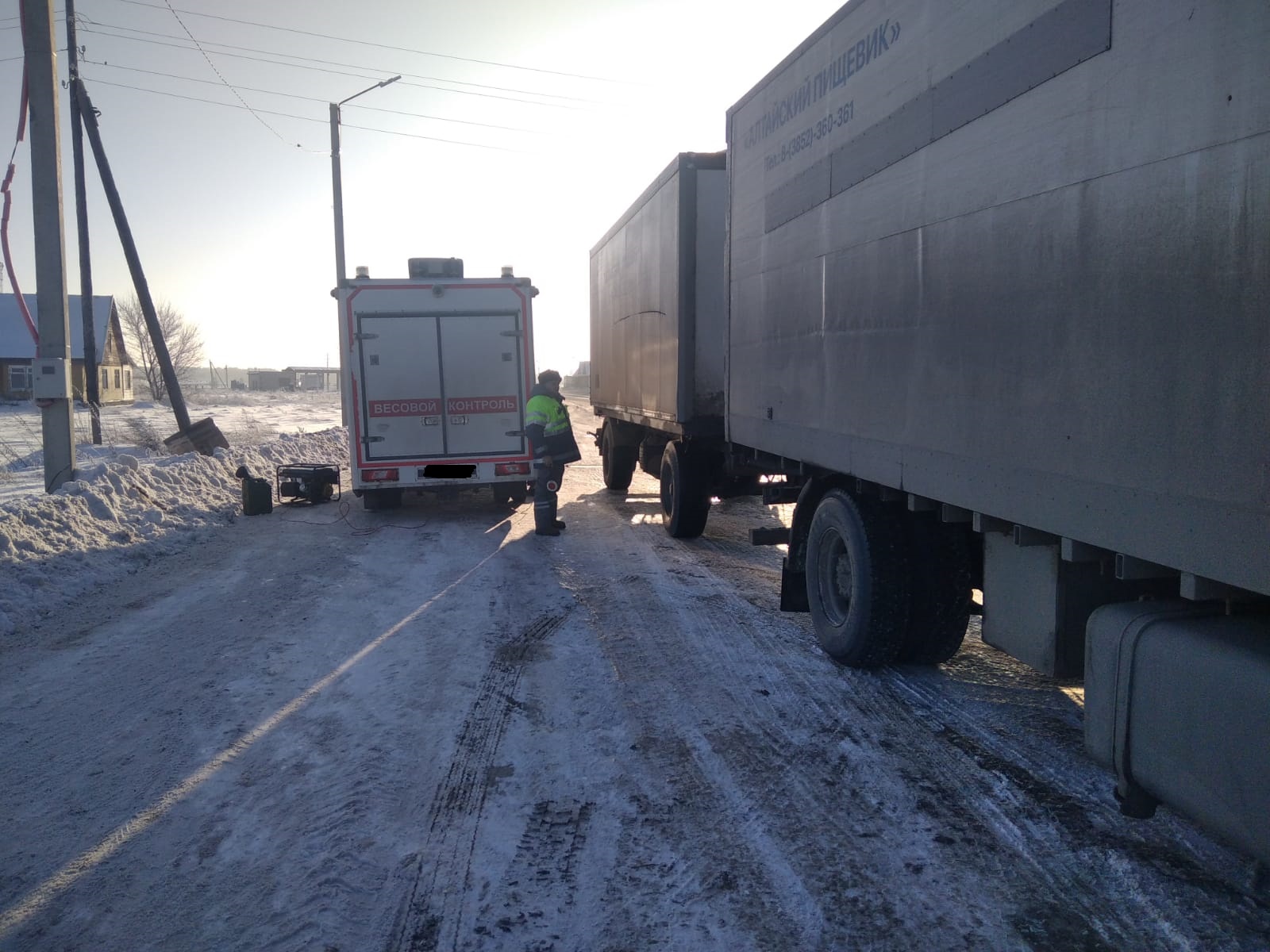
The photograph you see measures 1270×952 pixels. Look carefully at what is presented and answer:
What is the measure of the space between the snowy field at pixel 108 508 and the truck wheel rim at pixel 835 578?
582 centimetres

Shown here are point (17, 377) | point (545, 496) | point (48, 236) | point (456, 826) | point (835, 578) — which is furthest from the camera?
point (17, 377)

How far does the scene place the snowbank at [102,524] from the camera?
7.25 meters

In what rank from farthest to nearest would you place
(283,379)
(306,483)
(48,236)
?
(283,379), (306,483), (48,236)

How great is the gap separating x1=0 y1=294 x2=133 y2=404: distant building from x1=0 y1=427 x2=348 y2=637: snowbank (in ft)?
116

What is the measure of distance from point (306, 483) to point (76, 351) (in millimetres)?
35690

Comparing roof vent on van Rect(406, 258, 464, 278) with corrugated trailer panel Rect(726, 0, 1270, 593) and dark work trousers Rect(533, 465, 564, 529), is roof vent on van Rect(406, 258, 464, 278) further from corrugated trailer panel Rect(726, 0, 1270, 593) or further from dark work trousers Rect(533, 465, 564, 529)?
corrugated trailer panel Rect(726, 0, 1270, 593)

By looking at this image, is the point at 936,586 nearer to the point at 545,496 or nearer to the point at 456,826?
the point at 456,826

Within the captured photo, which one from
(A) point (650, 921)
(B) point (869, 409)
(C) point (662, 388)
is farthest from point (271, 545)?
(A) point (650, 921)

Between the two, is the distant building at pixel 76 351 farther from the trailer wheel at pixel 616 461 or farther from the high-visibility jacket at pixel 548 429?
the high-visibility jacket at pixel 548 429

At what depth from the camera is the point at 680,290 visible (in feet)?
29.7

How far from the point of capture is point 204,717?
484 centimetres

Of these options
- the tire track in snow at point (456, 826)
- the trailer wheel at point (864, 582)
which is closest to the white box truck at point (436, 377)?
the tire track in snow at point (456, 826)

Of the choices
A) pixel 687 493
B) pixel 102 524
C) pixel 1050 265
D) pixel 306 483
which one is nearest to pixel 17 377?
pixel 306 483

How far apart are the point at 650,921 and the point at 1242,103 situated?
3166 mm
